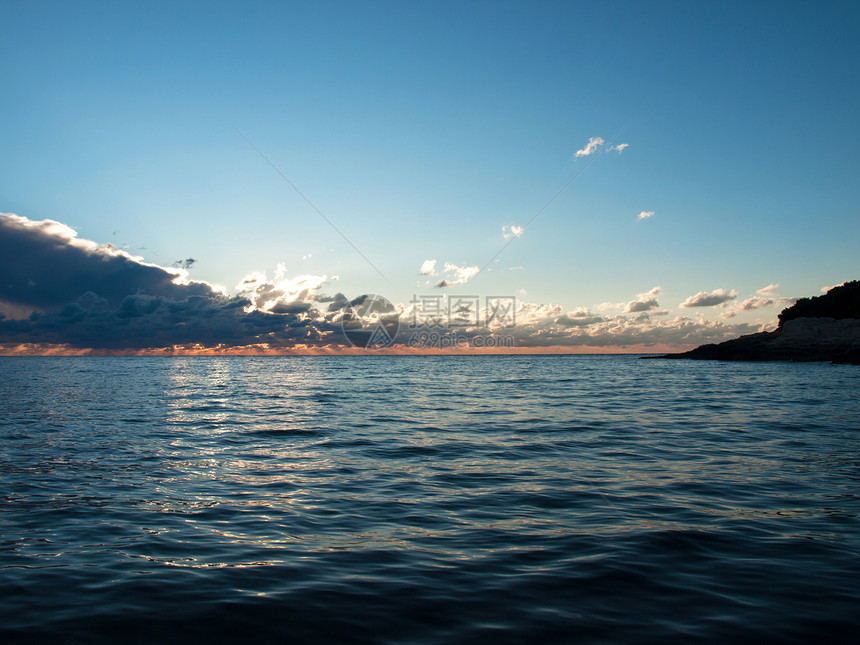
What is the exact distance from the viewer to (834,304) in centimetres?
12775

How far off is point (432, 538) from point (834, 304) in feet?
515

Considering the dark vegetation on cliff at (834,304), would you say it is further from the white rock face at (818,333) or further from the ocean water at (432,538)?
the ocean water at (432,538)

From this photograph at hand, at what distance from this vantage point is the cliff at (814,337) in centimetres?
10494

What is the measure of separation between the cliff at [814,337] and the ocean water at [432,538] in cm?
9845

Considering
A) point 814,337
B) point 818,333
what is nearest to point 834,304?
point 818,333

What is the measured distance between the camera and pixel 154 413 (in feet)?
92.0

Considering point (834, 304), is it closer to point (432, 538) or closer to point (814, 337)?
point (814, 337)

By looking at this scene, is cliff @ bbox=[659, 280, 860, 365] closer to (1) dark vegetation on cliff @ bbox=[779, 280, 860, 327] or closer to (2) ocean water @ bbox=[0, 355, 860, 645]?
(1) dark vegetation on cliff @ bbox=[779, 280, 860, 327]

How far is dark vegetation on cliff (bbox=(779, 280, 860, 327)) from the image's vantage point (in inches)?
4771

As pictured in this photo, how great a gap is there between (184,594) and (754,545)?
28.2 ft

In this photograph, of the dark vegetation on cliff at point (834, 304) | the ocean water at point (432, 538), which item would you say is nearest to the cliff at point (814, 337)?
the dark vegetation on cliff at point (834, 304)

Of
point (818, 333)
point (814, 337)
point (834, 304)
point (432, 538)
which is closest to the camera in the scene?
point (432, 538)

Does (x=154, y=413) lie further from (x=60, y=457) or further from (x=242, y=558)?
(x=242, y=558)

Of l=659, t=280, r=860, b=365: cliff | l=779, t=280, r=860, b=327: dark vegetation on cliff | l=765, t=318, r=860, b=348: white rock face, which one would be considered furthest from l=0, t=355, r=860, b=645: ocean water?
l=779, t=280, r=860, b=327: dark vegetation on cliff
